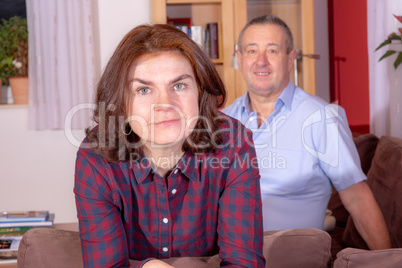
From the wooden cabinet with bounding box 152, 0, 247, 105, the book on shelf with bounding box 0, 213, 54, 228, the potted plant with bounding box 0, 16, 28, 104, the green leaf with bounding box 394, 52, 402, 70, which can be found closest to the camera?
the book on shelf with bounding box 0, 213, 54, 228

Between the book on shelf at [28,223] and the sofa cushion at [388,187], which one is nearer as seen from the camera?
the sofa cushion at [388,187]

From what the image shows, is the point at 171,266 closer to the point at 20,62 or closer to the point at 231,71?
the point at 231,71

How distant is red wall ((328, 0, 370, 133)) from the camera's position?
4.30 meters

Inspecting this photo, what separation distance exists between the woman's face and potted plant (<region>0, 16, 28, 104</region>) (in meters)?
2.90

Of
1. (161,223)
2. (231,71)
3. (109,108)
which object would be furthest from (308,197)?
(231,71)

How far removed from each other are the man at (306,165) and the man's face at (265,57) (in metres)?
0.04

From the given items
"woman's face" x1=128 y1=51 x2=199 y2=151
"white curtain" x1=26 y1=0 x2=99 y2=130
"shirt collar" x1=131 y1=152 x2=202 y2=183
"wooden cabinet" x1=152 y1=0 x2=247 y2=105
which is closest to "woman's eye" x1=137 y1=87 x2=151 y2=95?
"woman's face" x1=128 y1=51 x2=199 y2=151

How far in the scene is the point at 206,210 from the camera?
1.37 meters

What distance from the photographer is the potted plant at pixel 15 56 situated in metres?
3.92

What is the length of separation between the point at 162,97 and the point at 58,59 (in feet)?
8.99

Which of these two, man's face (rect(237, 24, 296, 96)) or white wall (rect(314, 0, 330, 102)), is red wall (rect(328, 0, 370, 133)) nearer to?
white wall (rect(314, 0, 330, 102))

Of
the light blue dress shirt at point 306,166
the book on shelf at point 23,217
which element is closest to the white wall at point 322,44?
the light blue dress shirt at point 306,166

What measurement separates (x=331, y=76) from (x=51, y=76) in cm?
263

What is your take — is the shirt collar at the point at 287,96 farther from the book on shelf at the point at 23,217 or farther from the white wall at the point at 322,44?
the white wall at the point at 322,44
